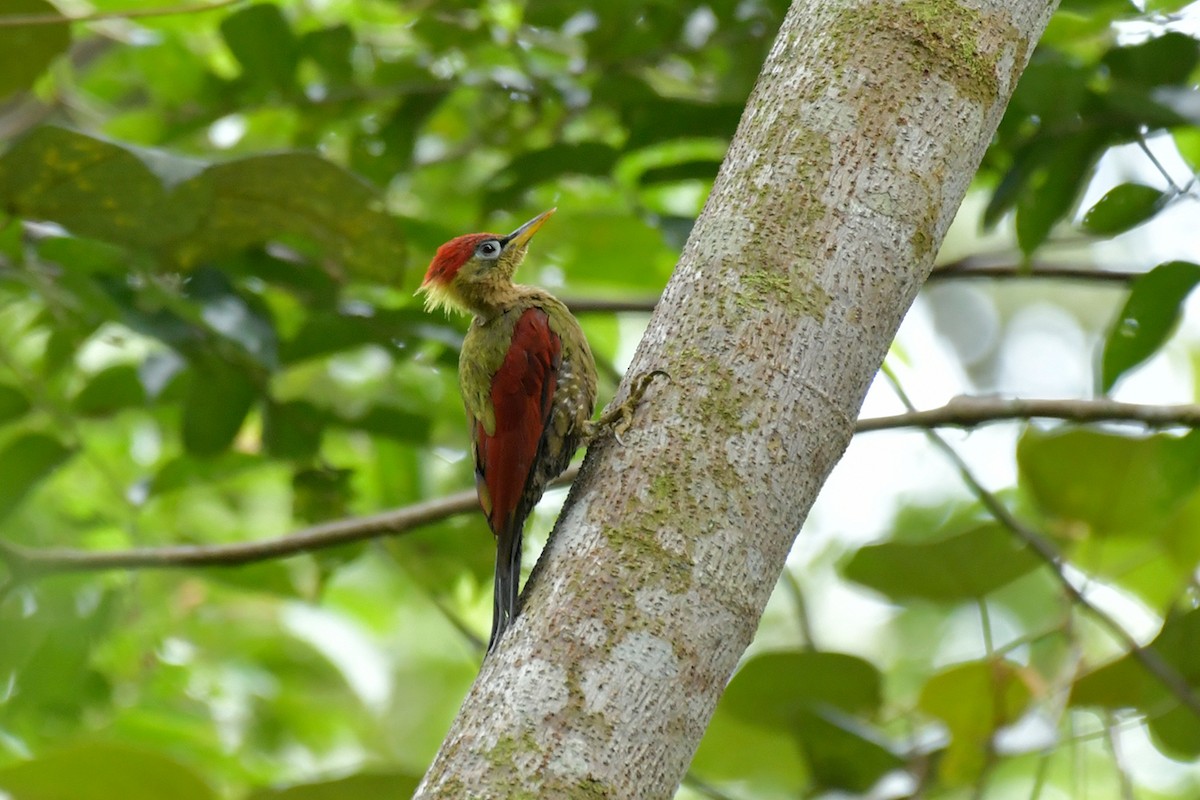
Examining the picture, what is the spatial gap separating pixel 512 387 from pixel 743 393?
1474 mm

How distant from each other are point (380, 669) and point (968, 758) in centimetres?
262

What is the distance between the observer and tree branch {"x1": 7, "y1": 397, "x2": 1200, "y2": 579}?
2520 millimetres

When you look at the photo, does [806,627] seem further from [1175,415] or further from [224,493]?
[224,493]

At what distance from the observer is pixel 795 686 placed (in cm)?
286

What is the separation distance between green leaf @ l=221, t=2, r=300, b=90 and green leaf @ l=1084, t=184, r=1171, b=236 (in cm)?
216

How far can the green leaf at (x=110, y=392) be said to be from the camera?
3.41 meters

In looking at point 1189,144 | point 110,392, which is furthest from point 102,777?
point 1189,144

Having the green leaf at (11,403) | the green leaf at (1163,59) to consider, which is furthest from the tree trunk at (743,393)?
the green leaf at (11,403)

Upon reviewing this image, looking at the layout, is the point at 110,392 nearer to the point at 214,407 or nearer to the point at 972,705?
the point at 214,407

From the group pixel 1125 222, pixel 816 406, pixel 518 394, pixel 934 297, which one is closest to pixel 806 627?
pixel 518 394

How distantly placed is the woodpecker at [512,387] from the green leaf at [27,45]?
40.1 inches

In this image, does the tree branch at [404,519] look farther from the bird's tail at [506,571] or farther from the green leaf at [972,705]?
the green leaf at [972,705]

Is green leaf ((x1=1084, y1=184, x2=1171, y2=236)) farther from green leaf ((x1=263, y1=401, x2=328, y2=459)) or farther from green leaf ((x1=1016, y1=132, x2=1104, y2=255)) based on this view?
green leaf ((x1=263, y1=401, x2=328, y2=459))

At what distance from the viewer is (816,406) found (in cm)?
153
